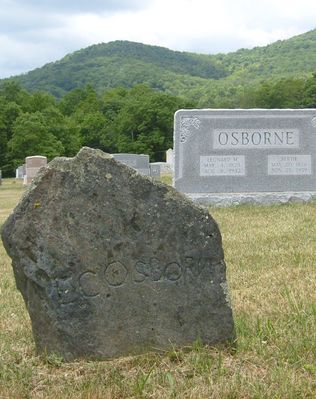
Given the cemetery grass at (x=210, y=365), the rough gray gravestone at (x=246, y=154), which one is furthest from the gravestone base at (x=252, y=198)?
the cemetery grass at (x=210, y=365)

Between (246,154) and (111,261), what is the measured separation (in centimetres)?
937

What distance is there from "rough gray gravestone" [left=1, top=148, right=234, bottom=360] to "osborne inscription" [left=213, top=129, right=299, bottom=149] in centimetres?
908

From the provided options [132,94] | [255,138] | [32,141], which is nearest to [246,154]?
[255,138]

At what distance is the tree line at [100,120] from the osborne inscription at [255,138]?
102 ft

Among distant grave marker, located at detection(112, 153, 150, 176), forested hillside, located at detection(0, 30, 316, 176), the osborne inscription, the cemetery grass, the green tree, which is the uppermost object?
forested hillside, located at detection(0, 30, 316, 176)

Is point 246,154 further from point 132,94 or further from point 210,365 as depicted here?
point 132,94

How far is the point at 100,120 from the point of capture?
61719 mm

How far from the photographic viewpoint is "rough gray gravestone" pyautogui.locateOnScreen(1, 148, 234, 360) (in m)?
3.52

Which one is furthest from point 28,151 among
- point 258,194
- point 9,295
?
point 9,295

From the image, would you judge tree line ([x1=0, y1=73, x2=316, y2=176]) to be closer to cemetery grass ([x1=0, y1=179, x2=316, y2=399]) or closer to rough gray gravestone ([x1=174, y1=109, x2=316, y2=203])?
rough gray gravestone ([x1=174, y1=109, x2=316, y2=203])

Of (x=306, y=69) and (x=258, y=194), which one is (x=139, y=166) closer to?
(x=258, y=194)

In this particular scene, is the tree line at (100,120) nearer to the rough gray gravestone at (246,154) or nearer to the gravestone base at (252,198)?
the rough gray gravestone at (246,154)

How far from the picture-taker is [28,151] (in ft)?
146

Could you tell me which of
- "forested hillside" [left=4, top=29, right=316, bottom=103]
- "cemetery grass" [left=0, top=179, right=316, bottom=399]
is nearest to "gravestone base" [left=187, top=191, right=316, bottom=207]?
"cemetery grass" [left=0, top=179, right=316, bottom=399]
